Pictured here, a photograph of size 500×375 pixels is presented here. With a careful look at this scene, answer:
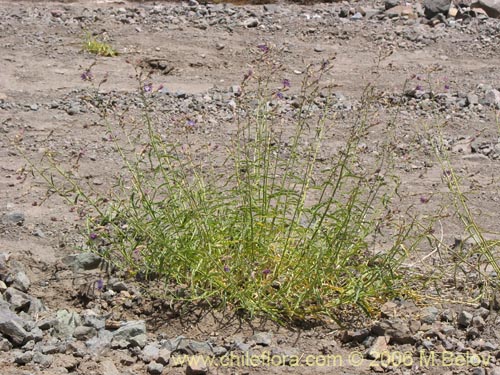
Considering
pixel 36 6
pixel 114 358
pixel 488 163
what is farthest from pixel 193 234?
pixel 36 6

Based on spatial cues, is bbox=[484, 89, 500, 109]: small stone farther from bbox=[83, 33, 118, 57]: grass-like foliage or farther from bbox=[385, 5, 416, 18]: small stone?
bbox=[83, 33, 118, 57]: grass-like foliage

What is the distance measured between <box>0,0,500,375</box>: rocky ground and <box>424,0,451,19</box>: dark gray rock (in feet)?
0.06

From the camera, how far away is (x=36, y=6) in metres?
9.32

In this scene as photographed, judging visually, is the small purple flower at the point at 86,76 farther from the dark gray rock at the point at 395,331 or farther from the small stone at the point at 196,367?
the dark gray rock at the point at 395,331

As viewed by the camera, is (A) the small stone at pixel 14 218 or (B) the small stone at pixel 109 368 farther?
(A) the small stone at pixel 14 218

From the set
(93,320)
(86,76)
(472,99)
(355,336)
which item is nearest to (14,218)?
(86,76)

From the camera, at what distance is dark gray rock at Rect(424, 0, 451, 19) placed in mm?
8773

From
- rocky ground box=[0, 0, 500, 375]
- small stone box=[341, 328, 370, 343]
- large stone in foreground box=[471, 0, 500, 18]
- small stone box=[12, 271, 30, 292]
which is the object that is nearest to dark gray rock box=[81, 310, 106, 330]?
rocky ground box=[0, 0, 500, 375]

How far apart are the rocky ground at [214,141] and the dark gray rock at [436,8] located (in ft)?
0.06

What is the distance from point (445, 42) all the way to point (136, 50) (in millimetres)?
2758

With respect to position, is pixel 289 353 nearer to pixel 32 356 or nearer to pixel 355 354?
pixel 355 354

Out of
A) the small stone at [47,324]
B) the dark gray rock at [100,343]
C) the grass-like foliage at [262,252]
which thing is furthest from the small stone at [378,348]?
the small stone at [47,324]

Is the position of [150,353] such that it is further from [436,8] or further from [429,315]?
[436,8]

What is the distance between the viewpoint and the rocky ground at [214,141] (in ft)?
11.1
